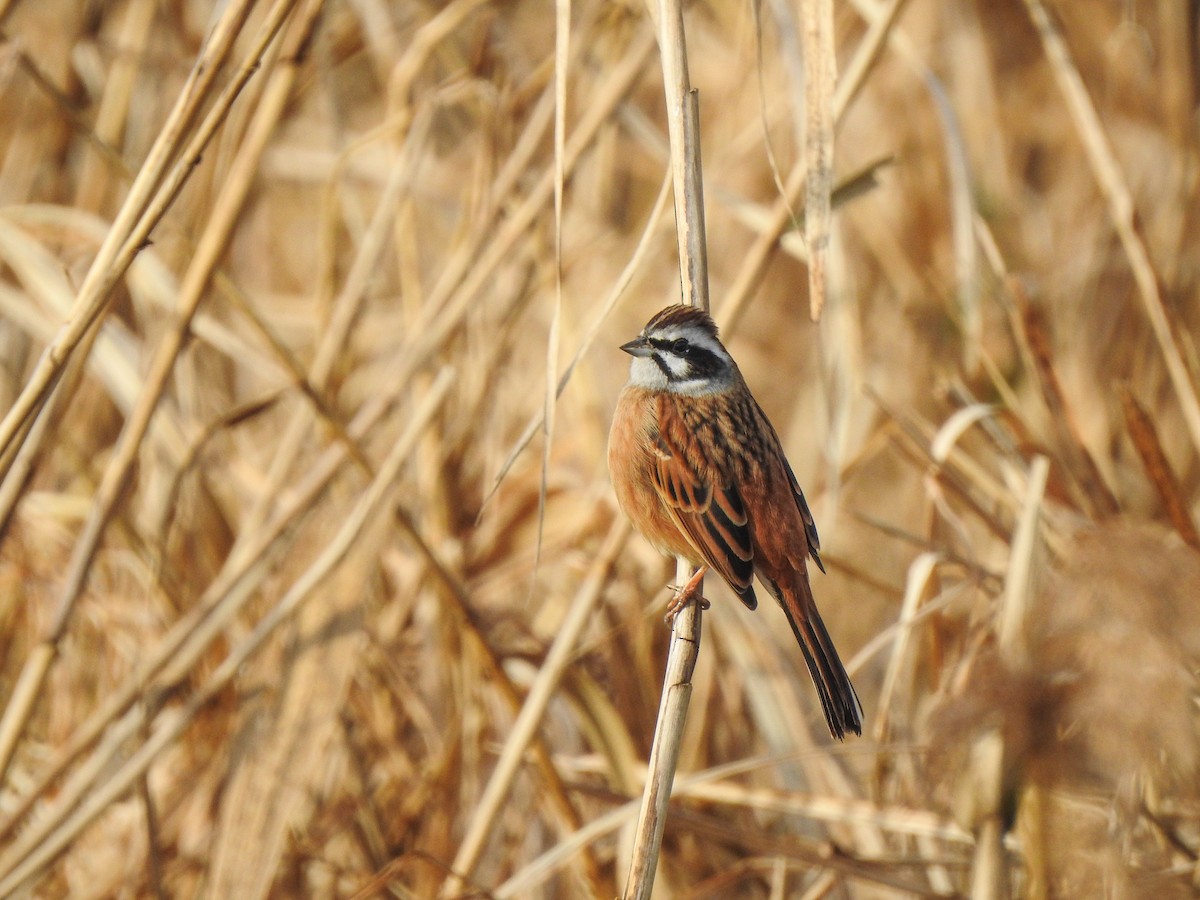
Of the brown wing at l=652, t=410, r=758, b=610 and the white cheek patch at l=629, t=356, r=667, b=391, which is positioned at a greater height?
the white cheek patch at l=629, t=356, r=667, b=391

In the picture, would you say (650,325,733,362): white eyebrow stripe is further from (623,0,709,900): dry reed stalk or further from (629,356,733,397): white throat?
(623,0,709,900): dry reed stalk

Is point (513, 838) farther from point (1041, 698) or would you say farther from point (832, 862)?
point (1041, 698)

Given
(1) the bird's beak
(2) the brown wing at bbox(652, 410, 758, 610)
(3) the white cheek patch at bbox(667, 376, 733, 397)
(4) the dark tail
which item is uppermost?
(1) the bird's beak

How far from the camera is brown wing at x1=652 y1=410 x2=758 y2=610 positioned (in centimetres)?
312

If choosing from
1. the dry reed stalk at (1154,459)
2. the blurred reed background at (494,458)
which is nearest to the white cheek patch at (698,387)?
the blurred reed background at (494,458)

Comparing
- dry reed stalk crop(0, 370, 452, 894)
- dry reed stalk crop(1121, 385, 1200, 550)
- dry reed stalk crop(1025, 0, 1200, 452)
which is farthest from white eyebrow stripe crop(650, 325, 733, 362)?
dry reed stalk crop(1025, 0, 1200, 452)

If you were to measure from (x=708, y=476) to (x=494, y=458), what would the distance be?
4.34 feet

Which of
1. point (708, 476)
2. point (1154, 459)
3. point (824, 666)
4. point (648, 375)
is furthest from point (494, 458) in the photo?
point (1154, 459)

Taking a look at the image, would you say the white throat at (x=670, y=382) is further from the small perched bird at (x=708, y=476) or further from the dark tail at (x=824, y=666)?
the dark tail at (x=824, y=666)

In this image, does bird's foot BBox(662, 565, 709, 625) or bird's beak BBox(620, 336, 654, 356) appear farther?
bird's beak BBox(620, 336, 654, 356)

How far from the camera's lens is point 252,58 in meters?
2.51

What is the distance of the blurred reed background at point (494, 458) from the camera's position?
332 cm

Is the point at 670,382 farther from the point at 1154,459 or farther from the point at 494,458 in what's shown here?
the point at 1154,459

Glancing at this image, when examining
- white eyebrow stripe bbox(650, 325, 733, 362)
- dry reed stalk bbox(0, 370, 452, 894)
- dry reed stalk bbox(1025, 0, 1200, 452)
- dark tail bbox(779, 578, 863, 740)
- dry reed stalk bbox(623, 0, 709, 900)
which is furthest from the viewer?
dry reed stalk bbox(1025, 0, 1200, 452)
